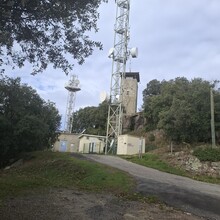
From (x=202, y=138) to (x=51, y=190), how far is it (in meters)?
22.0

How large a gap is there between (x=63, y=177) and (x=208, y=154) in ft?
36.1

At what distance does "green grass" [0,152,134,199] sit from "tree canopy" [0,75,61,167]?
10.8 feet

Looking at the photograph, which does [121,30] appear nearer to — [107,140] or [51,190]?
[107,140]

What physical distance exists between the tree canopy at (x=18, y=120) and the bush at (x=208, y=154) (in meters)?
13.5

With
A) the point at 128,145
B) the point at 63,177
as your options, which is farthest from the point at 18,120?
the point at 63,177

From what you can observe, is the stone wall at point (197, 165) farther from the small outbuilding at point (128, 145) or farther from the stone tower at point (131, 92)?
the stone tower at point (131, 92)

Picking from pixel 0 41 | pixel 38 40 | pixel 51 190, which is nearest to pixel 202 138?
pixel 51 190

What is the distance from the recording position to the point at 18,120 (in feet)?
99.4

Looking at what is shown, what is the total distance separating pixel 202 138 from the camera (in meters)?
32.3

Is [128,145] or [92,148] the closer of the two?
[128,145]

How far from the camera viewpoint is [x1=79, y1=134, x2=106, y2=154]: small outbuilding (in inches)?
1738

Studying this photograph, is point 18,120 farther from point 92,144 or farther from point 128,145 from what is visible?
point 92,144

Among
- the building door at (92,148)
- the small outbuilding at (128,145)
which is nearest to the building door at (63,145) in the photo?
the building door at (92,148)

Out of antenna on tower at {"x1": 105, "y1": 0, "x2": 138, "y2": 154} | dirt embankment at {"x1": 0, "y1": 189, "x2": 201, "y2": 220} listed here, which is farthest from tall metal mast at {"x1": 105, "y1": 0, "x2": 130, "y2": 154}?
dirt embankment at {"x1": 0, "y1": 189, "x2": 201, "y2": 220}
